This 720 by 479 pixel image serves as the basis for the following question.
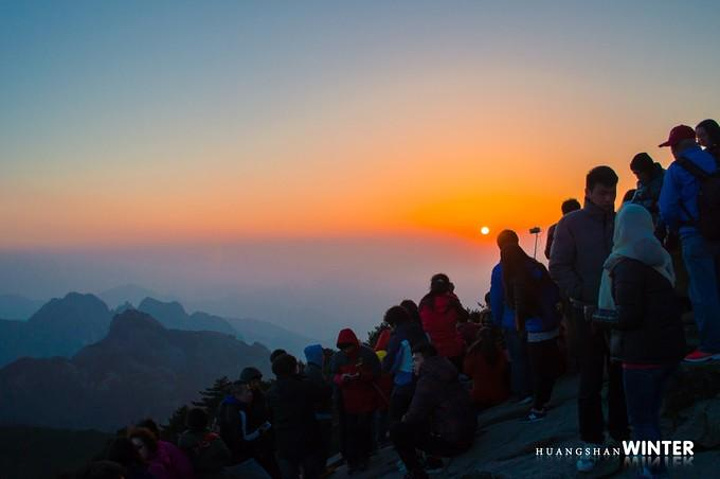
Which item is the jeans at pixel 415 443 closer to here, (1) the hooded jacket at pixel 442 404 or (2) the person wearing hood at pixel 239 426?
(1) the hooded jacket at pixel 442 404

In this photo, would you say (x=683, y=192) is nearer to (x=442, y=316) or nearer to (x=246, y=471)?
(x=442, y=316)

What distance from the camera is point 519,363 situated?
8539 millimetres

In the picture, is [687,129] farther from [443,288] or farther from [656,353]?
[443,288]

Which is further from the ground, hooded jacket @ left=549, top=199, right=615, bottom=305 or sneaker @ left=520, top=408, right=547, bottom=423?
hooded jacket @ left=549, top=199, right=615, bottom=305

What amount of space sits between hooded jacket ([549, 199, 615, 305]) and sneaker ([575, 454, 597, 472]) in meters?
1.38

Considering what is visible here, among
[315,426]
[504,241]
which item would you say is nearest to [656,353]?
[504,241]

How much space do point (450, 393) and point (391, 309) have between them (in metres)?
1.78

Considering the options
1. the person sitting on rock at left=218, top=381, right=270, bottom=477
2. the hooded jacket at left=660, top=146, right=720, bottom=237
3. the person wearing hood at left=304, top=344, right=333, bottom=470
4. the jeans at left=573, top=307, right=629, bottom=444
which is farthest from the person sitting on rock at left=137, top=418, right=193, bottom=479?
the hooded jacket at left=660, top=146, right=720, bottom=237

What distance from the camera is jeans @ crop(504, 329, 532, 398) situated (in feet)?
27.6

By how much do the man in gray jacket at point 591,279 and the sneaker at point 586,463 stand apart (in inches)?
0.7

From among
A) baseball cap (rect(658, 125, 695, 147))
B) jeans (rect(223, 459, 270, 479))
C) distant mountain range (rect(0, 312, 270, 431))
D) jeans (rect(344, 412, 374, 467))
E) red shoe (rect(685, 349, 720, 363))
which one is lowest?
distant mountain range (rect(0, 312, 270, 431))

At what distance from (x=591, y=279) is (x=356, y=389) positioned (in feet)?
14.2

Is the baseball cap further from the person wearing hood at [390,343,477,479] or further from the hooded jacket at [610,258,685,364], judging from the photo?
the person wearing hood at [390,343,477,479]

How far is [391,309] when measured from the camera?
8219 millimetres
